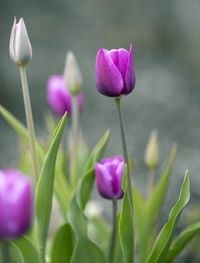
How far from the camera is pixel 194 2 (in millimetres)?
2906

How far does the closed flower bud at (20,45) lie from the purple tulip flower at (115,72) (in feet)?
0.30

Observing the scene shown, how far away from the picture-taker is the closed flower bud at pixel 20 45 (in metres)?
0.56

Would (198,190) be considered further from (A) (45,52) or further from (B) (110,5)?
(B) (110,5)

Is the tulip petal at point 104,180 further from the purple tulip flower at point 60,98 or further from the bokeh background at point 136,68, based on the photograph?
the bokeh background at point 136,68

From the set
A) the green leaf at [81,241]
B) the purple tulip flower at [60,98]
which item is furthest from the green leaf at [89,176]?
the purple tulip flower at [60,98]

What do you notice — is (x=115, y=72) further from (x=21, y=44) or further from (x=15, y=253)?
(x=15, y=253)

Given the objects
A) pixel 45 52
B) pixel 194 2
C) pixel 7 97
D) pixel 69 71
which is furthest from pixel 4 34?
pixel 69 71

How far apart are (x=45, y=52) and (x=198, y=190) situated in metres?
1.81

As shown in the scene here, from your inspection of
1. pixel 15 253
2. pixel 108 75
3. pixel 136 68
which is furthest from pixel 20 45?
pixel 136 68

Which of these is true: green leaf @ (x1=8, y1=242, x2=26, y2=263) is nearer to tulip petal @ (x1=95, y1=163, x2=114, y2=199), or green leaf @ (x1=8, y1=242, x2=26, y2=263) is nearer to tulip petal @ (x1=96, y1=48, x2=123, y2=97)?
tulip petal @ (x1=95, y1=163, x2=114, y2=199)

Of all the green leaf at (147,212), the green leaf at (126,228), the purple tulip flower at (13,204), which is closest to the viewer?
the purple tulip flower at (13,204)

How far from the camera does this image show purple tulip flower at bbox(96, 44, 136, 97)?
553 millimetres

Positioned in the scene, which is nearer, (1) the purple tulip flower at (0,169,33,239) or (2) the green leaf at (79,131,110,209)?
(1) the purple tulip flower at (0,169,33,239)

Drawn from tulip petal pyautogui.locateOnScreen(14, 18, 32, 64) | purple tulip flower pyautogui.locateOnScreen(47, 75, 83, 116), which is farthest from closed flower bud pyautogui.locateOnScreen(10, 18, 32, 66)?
purple tulip flower pyautogui.locateOnScreen(47, 75, 83, 116)
